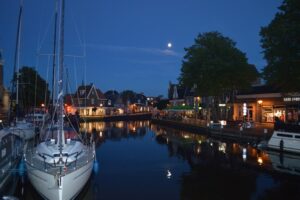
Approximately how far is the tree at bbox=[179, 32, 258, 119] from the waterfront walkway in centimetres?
638

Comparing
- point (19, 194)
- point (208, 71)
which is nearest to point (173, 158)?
point (19, 194)

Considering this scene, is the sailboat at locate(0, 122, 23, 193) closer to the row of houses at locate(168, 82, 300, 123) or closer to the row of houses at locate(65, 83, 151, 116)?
the row of houses at locate(168, 82, 300, 123)

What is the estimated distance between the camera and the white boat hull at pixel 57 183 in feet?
52.5

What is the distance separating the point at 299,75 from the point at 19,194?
993 inches

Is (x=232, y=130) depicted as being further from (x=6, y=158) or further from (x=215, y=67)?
(x=6, y=158)

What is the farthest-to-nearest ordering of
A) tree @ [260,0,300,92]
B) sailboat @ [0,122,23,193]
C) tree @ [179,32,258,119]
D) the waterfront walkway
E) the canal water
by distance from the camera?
1. tree @ [179,32,258,119]
2. the waterfront walkway
3. tree @ [260,0,300,92]
4. the canal water
5. sailboat @ [0,122,23,193]

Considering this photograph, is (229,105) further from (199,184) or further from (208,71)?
(199,184)

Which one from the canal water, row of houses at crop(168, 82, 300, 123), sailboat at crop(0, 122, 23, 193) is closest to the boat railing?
sailboat at crop(0, 122, 23, 193)

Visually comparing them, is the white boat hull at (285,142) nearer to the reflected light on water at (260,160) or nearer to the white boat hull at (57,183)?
the reflected light on water at (260,160)

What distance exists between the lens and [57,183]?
52.3ft

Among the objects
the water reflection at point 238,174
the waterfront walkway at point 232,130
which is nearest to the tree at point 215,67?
the waterfront walkway at point 232,130

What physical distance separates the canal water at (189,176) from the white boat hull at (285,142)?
1.02 metres

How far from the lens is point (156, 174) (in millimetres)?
26438

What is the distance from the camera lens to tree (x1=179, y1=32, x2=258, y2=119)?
58844mm
